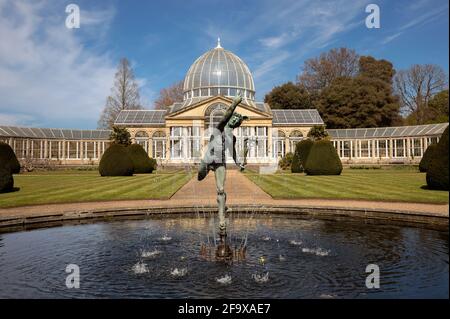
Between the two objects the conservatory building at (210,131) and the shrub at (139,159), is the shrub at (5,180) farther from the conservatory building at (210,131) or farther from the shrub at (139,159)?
the conservatory building at (210,131)

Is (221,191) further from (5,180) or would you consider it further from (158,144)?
(158,144)

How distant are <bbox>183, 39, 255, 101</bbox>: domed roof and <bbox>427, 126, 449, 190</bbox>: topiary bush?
139 feet

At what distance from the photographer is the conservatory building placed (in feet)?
182

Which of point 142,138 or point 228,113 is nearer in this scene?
point 228,113

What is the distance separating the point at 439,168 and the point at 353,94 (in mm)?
45197

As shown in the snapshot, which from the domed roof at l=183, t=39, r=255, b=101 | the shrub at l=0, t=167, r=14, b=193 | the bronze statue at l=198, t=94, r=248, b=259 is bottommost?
the shrub at l=0, t=167, r=14, b=193

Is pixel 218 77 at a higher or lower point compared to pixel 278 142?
higher

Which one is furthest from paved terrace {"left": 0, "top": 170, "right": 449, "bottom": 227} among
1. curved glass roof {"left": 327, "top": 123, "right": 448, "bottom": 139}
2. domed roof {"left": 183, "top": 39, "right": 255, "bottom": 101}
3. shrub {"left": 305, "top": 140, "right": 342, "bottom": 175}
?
domed roof {"left": 183, "top": 39, "right": 255, "bottom": 101}

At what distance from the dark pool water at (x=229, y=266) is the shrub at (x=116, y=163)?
19909mm

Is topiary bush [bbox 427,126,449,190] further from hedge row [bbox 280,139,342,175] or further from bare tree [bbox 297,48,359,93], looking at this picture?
bare tree [bbox 297,48,359,93]

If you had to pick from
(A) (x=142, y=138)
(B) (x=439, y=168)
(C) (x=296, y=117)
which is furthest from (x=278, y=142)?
(B) (x=439, y=168)

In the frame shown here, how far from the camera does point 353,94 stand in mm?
61406

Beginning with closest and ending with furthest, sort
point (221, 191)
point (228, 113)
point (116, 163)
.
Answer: point (228, 113), point (221, 191), point (116, 163)
